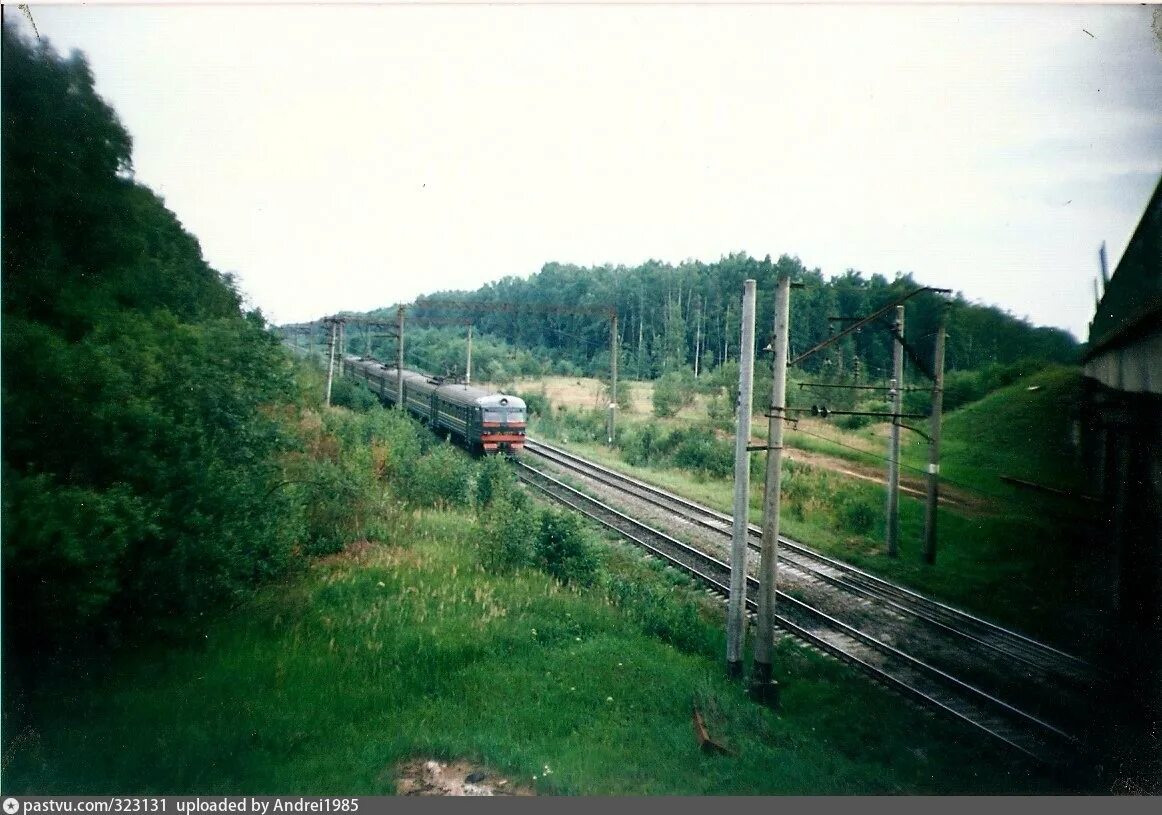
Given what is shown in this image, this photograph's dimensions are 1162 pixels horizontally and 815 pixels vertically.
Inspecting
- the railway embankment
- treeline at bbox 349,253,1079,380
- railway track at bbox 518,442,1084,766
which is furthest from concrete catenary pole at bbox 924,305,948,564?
the railway embankment

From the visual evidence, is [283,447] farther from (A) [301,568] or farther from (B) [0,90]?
(B) [0,90]

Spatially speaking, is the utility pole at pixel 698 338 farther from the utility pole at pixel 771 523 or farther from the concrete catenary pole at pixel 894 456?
the utility pole at pixel 771 523

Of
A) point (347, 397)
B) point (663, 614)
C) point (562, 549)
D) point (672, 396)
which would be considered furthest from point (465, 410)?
point (663, 614)

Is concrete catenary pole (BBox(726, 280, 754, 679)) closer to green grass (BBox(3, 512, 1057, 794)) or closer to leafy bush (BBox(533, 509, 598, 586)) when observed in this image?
green grass (BBox(3, 512, 1057, 794))

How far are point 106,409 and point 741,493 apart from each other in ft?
24.4

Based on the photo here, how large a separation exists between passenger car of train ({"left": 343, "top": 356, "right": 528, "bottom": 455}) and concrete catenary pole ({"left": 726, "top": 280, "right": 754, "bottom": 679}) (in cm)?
1143

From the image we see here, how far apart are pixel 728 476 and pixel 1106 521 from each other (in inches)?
411

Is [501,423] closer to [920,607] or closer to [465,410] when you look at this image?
[465,410]

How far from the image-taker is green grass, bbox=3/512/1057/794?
21.4 ft

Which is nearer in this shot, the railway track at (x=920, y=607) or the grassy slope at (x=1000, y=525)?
the railway track at (x=920, y=607)

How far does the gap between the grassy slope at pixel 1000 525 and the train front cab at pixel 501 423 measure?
263 inches

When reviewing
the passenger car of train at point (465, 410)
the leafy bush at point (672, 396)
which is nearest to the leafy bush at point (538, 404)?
the passenger car of train at point (465, 410)

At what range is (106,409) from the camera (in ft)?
21.8

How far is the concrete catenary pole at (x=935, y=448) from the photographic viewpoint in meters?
12.1
